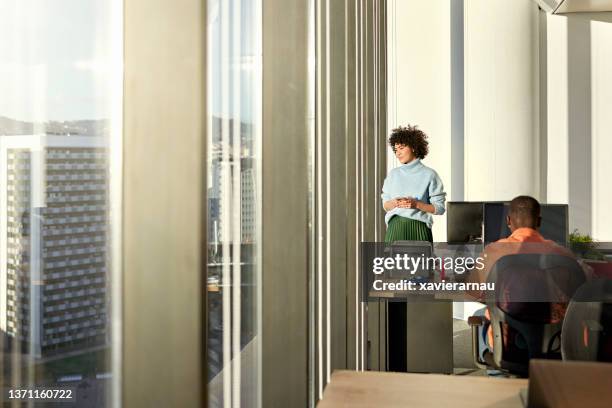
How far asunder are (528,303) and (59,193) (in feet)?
8.33

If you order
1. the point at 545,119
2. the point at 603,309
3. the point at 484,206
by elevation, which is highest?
the point at 545,119

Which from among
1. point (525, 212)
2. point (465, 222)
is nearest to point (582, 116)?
point (465, 222)

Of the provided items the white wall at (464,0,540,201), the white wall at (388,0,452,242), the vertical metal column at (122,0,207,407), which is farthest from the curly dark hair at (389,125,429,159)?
the vertical metal column at (122,0,207,407)

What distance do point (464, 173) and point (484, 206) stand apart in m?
2.62

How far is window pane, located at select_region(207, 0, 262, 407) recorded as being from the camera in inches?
37.8

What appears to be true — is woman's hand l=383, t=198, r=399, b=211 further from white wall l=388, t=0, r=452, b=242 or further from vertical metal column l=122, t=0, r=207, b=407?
vertical metal column l=122, t=0, r=207, b=407

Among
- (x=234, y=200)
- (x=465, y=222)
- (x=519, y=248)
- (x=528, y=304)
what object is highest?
(x=234, y=200)

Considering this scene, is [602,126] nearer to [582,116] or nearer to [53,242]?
[582,116]

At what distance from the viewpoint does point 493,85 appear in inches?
226

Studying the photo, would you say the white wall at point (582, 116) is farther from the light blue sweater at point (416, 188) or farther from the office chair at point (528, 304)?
the office chair at point (528, 304)

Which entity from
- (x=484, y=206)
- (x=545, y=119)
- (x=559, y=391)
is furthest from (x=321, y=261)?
(x=545, y=119)

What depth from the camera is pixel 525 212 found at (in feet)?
10.0

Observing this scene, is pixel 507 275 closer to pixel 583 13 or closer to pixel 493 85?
pixel 493 85

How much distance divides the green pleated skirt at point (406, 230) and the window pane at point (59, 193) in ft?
10.9
